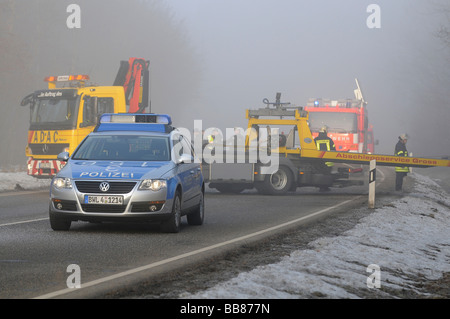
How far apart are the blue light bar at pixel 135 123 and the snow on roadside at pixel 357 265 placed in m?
3.63

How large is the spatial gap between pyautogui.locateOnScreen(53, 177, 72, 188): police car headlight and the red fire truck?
71.1ft

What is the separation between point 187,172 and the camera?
507 inches

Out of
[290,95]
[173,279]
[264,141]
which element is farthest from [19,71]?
[290,95]

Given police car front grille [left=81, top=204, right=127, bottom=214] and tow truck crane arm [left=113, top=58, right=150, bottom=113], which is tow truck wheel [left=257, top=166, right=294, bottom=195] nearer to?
tow truck crane arm [left=113, top=58, right=150, bottom=113]

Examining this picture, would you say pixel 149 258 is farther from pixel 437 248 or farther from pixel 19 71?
pixel 19 71

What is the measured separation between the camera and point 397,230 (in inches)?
544

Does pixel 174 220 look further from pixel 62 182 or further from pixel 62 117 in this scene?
pixel 62 117

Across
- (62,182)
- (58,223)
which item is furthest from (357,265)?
(58,223)

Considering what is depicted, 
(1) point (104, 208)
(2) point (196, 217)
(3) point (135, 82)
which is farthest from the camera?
(3) point (135, 82)

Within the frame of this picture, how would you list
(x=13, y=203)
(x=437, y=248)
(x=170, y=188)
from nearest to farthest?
(x=170, y=188) < (x=437, y=248) < (x=13, y=203)

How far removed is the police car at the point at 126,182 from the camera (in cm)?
1139

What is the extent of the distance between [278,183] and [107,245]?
42.2 feet

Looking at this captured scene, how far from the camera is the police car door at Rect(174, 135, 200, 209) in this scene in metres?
12.4

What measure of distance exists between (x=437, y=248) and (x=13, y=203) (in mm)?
10163
